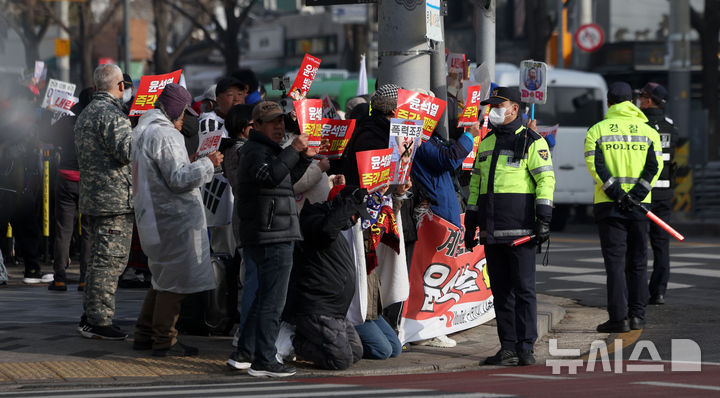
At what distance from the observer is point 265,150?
7.79 metres

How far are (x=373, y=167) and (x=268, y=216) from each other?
0.88m

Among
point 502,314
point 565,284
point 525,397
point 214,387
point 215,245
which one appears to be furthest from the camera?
point 565,284

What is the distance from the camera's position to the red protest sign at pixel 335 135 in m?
8.47

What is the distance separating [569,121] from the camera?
24422mm

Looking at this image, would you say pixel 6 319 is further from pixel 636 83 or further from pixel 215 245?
pixel 636 83

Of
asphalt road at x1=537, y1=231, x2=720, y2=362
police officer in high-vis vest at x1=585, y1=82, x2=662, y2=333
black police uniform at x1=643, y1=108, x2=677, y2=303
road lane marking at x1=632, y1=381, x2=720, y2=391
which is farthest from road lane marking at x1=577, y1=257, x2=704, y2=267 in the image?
road lane marking at x1=632, y1=381, x2=720, y2=391

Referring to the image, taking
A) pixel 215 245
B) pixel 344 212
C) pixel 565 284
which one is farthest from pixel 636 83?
pixel 344 212

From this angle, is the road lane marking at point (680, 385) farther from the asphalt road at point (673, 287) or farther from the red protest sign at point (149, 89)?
the red protest sign at point (149, 89)

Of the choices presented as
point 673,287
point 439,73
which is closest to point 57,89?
point 439,73

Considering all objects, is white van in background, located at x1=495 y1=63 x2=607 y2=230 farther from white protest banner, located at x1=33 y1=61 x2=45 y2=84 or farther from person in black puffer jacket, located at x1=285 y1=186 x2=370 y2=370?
person in black puffer jacket, located at x1=285 y1=186 x2=370 y2=370

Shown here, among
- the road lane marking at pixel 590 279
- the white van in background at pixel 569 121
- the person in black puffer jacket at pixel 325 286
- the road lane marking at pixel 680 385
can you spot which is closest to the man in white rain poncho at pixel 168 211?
the person in black puffer jacket at pixel 325 286

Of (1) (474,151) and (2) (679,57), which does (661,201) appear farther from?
(2) (679,57)

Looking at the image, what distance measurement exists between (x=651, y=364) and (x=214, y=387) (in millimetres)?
2961

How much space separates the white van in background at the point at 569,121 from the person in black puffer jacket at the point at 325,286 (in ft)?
48.8
